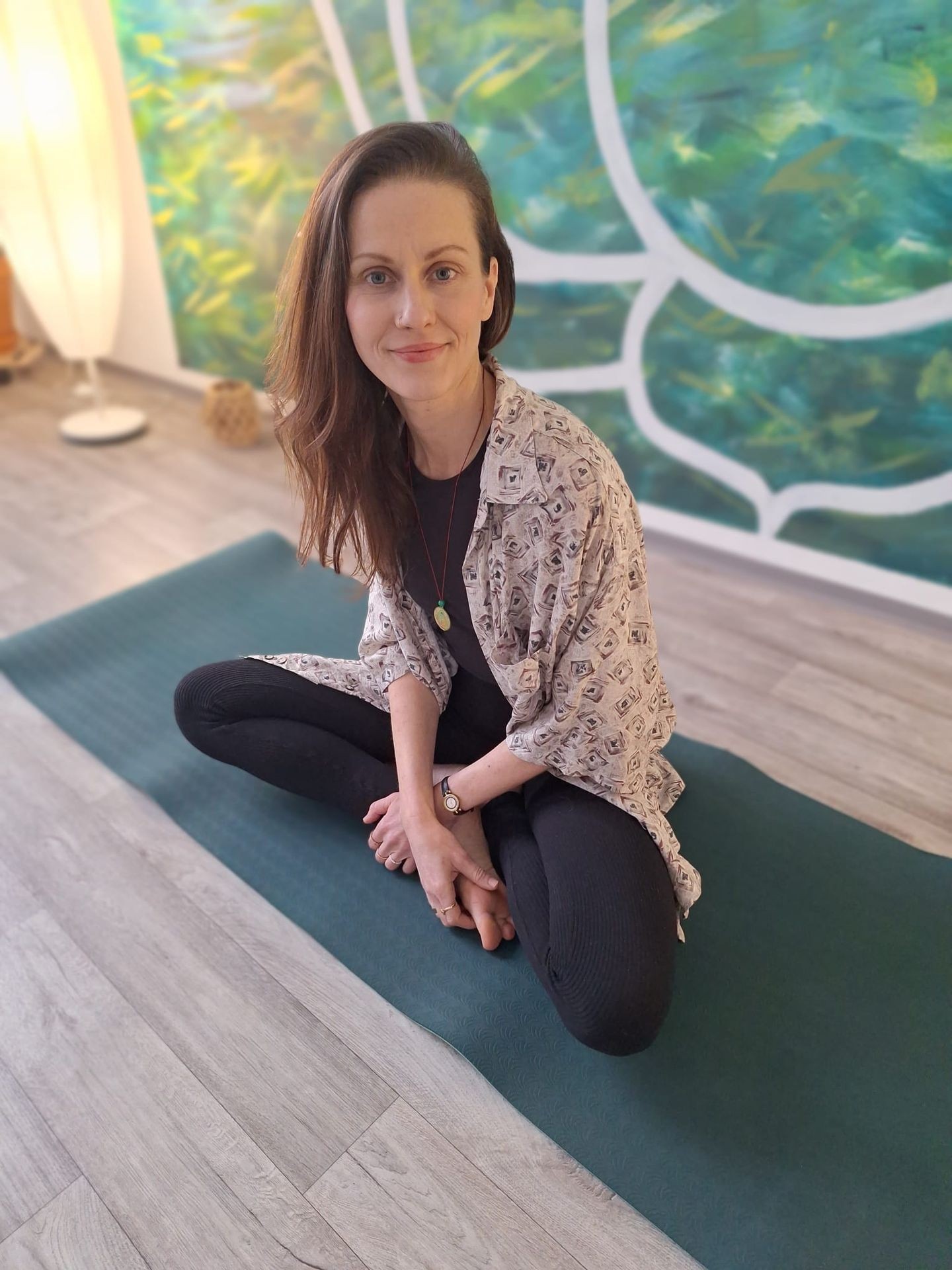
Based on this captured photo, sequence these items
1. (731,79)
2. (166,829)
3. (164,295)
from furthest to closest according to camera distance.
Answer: (164,295) → (731,79) → (166,829)

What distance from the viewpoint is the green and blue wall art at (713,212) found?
1.57 m

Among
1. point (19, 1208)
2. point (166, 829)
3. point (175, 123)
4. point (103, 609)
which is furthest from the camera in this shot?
point (175, 123)

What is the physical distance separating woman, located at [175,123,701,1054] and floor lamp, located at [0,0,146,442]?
1.78m

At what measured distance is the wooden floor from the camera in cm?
99

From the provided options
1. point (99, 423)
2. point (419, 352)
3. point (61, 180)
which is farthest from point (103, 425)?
point (419, 352)

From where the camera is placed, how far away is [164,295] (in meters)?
3.06

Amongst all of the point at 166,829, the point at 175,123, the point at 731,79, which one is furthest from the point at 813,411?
the point at 175,123

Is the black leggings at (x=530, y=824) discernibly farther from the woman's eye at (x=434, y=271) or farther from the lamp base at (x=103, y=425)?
the lamp base at (x=103, y=425)

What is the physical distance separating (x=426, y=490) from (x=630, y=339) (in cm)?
101

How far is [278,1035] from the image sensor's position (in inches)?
46.3

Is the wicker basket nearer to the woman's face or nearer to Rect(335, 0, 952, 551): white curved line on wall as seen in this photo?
Rect(335, 0, 952, 551): white curved line on wall

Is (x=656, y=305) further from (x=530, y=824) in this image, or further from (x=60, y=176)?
(x=60, y=176)

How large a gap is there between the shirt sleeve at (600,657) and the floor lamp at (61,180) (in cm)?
215

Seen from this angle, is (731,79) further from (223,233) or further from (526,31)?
(223,233)
